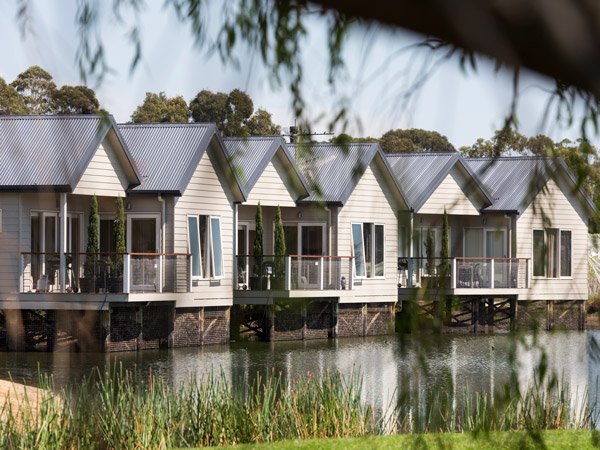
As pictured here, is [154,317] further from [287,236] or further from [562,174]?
[562,174]

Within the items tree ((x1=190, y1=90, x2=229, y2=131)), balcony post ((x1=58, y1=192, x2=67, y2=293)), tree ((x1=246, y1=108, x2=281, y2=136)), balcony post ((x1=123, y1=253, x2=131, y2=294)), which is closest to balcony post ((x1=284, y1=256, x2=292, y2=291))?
balcony post ((x1=123, y1=253, x2=131, y2=294))

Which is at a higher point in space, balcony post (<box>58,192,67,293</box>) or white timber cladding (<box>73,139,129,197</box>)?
white timber cladding (<box>73,139,129,197</box>)

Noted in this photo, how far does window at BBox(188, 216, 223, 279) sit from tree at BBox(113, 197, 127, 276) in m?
2.61

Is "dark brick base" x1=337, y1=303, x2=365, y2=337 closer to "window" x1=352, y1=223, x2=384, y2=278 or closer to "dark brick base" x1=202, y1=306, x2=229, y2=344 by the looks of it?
"window" x1=352, y1=223, x2=384, y2=278

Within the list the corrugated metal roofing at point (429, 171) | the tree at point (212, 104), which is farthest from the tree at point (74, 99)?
the corrugated metal roofing at point (429, 171)

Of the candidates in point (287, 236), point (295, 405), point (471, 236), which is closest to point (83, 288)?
point (287, 236)

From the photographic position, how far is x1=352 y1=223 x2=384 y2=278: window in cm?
2955

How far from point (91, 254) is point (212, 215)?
178 inches

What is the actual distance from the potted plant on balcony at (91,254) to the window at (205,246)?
305 cm

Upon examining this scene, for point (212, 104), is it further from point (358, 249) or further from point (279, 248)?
point (358, 249)

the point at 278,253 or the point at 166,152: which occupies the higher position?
the point at 166,152

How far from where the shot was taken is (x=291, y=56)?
206cm

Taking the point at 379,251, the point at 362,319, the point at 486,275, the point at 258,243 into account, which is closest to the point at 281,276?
the point at 258,243

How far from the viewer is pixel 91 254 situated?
22031mm
